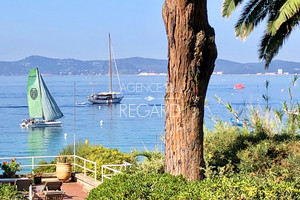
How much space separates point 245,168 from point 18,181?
292 inches

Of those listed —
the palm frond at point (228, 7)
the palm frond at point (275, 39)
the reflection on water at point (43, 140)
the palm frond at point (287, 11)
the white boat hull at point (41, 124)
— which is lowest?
the reflection on water at point (43, 140)

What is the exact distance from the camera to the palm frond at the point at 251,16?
14.2 metres

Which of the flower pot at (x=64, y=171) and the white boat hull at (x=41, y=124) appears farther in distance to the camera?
the white boat hull at (x=41, y=124)

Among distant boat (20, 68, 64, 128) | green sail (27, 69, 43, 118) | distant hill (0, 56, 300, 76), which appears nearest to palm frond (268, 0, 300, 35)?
distant hill (0, 56, 300, 76)

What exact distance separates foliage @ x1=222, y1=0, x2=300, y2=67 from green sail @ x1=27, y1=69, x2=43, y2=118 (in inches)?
1475

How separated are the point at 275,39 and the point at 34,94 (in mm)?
43633

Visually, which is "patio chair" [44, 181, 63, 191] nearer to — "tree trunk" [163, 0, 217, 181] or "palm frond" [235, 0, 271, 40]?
"tree trunk" [163, 0, 217, 181]

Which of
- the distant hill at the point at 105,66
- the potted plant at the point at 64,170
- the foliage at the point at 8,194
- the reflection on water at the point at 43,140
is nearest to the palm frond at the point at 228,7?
the potted plant at the point at 64,170

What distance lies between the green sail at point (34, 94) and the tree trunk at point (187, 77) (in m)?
42.7

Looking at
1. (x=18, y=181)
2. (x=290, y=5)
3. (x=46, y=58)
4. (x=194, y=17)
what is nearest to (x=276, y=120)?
(x=290, y=5)

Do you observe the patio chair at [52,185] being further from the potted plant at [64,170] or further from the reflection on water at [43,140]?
the reflection on water at [43,140]

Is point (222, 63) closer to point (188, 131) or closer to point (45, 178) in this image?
point (45, 178)

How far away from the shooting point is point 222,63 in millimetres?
92312

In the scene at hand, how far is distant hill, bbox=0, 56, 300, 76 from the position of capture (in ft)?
211
